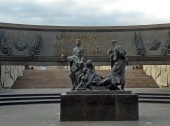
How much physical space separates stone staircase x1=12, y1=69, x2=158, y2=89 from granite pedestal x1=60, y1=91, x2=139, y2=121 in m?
14.3

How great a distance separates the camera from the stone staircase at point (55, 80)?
25859 millimetres

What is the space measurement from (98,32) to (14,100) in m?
11.0

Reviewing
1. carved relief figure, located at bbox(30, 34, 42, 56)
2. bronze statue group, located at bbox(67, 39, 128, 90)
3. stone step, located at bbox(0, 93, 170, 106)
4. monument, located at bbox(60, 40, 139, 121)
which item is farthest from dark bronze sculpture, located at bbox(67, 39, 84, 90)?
carved relief figure, located at bbox(30, 34, 42, 56)

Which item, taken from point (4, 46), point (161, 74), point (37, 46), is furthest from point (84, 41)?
point (161, 74)

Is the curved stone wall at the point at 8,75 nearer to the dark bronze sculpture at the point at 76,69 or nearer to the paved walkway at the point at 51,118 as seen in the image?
the paved walkway at the point at 51,118

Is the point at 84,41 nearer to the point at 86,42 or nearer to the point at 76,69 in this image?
the point at 86,42

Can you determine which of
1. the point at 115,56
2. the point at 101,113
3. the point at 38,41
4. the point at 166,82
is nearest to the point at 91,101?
the point at 101,113

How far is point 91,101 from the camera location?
11.2m

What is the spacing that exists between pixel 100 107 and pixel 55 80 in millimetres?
16298

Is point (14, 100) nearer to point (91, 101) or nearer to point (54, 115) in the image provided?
point (54, 115)

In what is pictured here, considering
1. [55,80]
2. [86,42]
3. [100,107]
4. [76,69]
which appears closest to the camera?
[100,107]

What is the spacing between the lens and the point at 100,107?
11141 mm

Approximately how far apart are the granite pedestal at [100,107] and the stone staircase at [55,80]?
46.9 ft

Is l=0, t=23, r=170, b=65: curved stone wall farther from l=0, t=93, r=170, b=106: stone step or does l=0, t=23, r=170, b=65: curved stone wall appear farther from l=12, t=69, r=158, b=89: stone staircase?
l=0, t=93, r=170, b=106: stone step
